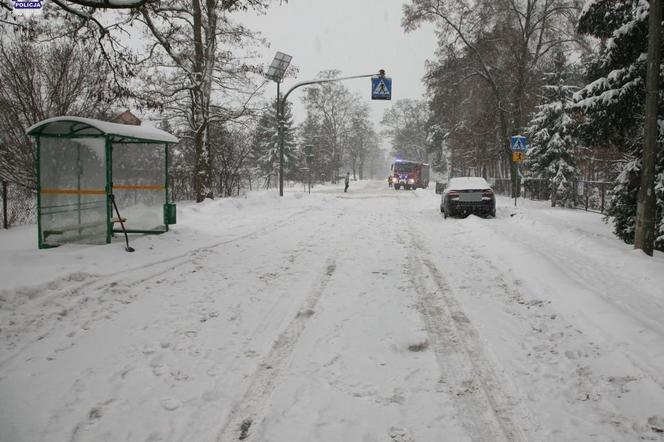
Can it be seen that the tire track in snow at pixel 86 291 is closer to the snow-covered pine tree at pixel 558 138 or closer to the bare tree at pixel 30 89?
the bare tree at pixel 30 89

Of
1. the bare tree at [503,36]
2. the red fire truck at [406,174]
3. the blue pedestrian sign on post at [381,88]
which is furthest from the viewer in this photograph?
the red fire truck at [406,174]

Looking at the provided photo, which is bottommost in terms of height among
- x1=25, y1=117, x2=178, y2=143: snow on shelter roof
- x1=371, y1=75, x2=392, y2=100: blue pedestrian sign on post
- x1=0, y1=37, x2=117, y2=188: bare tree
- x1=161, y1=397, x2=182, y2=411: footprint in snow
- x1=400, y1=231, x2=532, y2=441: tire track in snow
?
x1=161, y1=397, x2=182, y2=411: footprint in snow

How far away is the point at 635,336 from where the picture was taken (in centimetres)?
479

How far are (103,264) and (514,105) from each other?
2443 cm

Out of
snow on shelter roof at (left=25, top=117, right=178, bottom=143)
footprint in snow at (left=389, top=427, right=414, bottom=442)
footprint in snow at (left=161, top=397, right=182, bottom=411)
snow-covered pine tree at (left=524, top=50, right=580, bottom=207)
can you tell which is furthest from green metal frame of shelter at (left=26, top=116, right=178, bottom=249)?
snow-covered pine tree at (left=524, top=50, right=580, bottom=207)

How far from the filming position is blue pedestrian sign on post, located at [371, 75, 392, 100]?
2255 cm

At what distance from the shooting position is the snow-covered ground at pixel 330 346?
3283 millimetres

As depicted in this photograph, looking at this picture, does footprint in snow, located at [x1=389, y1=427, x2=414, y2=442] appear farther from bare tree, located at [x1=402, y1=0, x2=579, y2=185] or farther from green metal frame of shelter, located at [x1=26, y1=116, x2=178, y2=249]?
bare tree, located at [x1=402, y1=0, x2=579, y2=185]

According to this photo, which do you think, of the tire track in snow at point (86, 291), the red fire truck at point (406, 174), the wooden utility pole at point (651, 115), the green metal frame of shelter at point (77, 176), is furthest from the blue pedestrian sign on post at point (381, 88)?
the red fire truck at point (406, 174)

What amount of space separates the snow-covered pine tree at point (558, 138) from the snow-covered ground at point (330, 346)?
47.5ft

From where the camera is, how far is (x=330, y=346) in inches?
183

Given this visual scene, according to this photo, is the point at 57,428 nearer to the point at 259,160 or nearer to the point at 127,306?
the point at 127,306

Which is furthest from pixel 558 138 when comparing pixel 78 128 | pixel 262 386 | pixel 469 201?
pixel 262 386

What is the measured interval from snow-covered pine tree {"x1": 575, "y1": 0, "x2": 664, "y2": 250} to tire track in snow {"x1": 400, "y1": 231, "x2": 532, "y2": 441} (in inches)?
261
